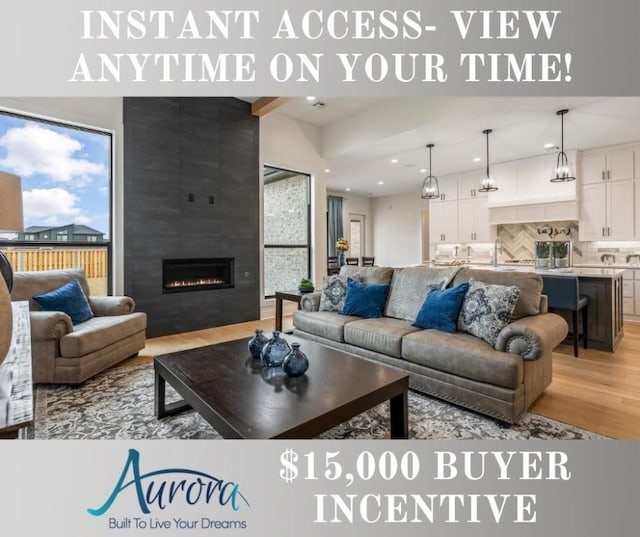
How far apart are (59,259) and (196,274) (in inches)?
58.9

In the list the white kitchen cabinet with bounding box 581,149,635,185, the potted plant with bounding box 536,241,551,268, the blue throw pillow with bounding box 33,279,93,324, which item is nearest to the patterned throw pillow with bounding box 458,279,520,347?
the potted plant with bounding box 536,241,551,268

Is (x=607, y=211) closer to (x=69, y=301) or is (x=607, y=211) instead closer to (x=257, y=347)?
(x=257, y=347)

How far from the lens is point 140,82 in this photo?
183cm

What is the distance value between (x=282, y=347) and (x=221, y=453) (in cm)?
72

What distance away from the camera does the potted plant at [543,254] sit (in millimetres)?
4086

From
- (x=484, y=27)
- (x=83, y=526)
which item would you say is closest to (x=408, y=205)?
(x=484, y=27)

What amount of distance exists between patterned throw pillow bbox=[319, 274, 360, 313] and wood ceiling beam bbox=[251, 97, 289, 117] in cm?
267

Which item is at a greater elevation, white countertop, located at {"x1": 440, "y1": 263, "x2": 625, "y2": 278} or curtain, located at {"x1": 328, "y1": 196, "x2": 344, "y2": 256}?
curtain, located at {"x1": 328, "y1": 196, "x2": 344, "y2": 256}

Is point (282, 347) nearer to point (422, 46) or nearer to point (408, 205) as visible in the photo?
point (422, 46)

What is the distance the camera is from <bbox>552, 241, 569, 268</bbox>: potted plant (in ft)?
13.2

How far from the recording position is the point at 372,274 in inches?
141

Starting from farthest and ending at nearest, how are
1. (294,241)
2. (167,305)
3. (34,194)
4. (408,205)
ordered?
(408,205), (294,241), (167,305), (34,194)

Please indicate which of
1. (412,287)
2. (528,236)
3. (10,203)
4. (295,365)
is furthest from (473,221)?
→ (10,203)

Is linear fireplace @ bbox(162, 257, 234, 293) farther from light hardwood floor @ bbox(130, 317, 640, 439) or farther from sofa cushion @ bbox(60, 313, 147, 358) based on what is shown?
sofa cushion @ bbox(60, 313, 147, 358)
